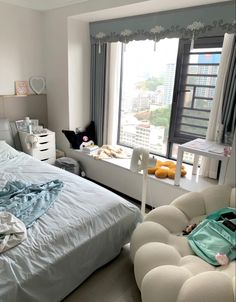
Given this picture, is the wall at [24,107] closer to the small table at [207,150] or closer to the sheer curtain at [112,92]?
the sheer curtain at [112,92]

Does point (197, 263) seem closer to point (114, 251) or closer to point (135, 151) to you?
point (114, 251)

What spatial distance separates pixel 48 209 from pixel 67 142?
1680 millimetres

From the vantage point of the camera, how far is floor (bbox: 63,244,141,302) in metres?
1.55

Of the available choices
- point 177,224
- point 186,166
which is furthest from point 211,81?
point 177,224

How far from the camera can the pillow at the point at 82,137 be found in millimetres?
3102

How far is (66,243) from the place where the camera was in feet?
4.72

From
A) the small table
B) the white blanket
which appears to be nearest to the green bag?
the small table

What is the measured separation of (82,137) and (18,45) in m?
1.37

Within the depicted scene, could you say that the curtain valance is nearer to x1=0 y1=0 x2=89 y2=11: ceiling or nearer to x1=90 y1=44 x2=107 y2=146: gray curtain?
x1=90 y1=44 x2=107 y2=146: gray curtain

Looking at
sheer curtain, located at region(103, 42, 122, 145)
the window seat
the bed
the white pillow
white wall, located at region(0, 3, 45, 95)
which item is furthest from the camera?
sheer curtain, located at region(103, 42, 122, 145)

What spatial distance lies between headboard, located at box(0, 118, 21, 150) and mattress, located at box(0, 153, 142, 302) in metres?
0.91

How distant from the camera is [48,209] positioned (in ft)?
5.46

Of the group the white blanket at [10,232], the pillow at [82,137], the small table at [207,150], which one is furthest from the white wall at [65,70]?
the small table at [207,150]

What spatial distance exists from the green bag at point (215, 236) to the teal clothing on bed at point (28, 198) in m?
0.99
